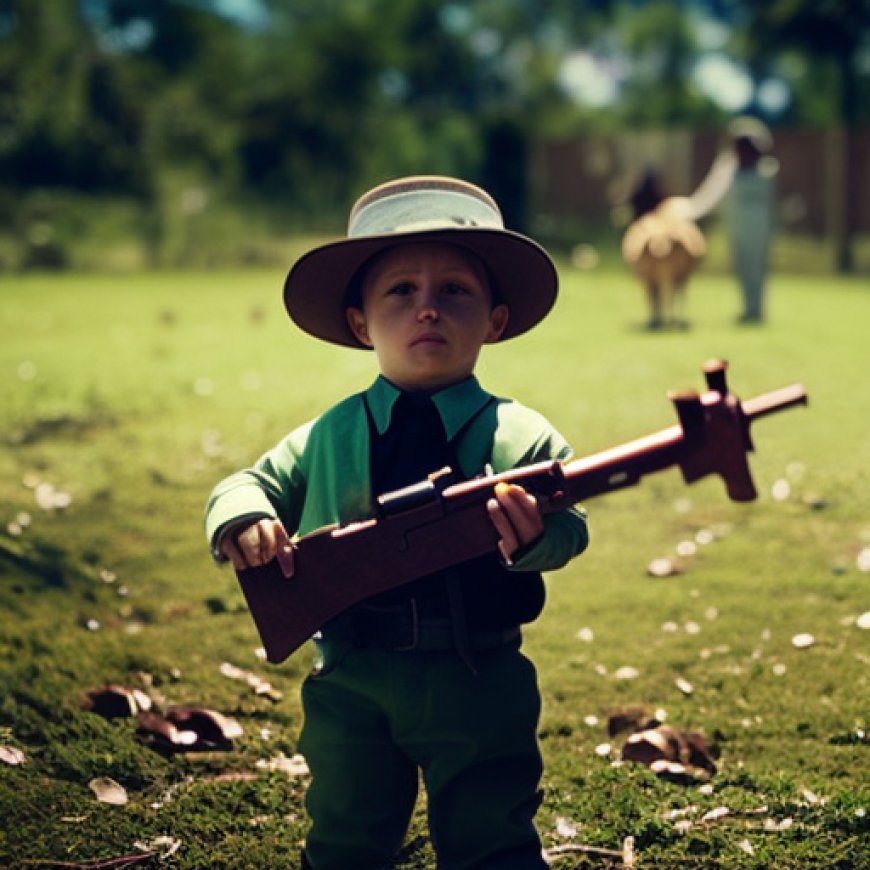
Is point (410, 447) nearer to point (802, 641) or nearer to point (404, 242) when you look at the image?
point (404, 242)

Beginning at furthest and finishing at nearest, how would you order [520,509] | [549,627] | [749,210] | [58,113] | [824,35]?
1. [58,113]
2. [824,35]
3. [749,210]
4. [549,627]
5. [520,509]

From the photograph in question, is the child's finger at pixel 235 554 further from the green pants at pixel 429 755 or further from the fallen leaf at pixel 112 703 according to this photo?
the fallen leaf at pixel 112 703

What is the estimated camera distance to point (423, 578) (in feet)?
9.81

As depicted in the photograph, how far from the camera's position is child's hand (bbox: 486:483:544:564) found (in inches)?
108

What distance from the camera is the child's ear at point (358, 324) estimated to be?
3.24 meters

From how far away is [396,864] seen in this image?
3.31m

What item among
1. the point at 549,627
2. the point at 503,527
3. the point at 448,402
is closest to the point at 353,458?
the point at 448,402

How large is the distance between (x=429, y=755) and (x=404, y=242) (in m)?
1.01

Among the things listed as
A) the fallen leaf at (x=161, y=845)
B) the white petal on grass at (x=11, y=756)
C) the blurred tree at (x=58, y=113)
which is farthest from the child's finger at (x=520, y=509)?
the blurred tree at (x=58, y=113)

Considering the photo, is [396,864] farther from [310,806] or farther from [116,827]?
[116,827]

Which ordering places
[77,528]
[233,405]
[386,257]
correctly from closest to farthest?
[386,257], [77,528], [233,405]

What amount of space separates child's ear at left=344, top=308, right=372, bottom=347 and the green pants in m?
0.69

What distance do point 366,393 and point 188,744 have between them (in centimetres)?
124

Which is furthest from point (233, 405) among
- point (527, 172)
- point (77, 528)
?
point (527, 172)
